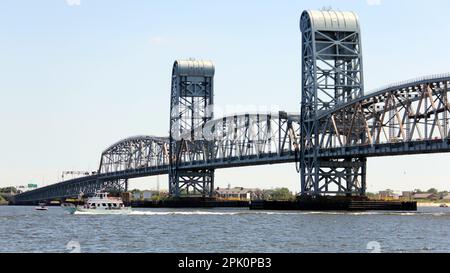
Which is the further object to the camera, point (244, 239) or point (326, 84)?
point (326, 84)

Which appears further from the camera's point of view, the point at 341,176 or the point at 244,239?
the point at 341,176

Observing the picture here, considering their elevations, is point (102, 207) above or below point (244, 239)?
above

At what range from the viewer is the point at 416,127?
119 meters

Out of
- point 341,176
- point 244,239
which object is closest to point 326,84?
point 341,176

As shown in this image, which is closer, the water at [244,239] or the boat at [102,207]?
the water at [244,239]

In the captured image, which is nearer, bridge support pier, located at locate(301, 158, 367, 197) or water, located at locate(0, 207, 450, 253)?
water, located at locate(0, 207, 450, 253)

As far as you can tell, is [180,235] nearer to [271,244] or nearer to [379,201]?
[271,244]

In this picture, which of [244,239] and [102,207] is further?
[102,207]

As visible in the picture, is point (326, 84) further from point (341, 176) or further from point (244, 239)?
point (244, 239)

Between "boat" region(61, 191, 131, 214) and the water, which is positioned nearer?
the water

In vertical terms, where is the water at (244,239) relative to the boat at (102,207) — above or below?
below

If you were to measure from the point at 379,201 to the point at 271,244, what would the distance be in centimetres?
8594

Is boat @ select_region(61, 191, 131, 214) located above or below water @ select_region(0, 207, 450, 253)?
above
